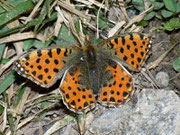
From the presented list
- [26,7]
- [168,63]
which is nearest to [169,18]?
[168,63]

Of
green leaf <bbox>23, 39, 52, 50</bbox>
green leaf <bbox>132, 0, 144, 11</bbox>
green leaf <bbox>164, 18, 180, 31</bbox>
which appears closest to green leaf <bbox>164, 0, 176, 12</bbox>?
green leaf <bbox>164, 18, 180, 31</bbox>

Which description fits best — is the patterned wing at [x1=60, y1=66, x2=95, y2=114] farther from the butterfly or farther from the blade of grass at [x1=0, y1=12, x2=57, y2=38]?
the blade of grass at [x1=0, y1=12, x2=57, y2=38]

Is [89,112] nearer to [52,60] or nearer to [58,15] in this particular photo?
[52,60]

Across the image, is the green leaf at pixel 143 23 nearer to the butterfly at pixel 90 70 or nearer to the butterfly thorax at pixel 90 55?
the butterfly at pixel 90 70

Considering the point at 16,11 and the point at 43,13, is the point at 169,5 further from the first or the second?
the point at 16,11

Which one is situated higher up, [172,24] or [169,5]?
[169,5]

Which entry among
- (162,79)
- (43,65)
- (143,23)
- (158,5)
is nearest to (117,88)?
(162,79)

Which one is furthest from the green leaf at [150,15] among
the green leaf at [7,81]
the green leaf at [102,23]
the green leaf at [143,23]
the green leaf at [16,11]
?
the green leaf at [7,81]
